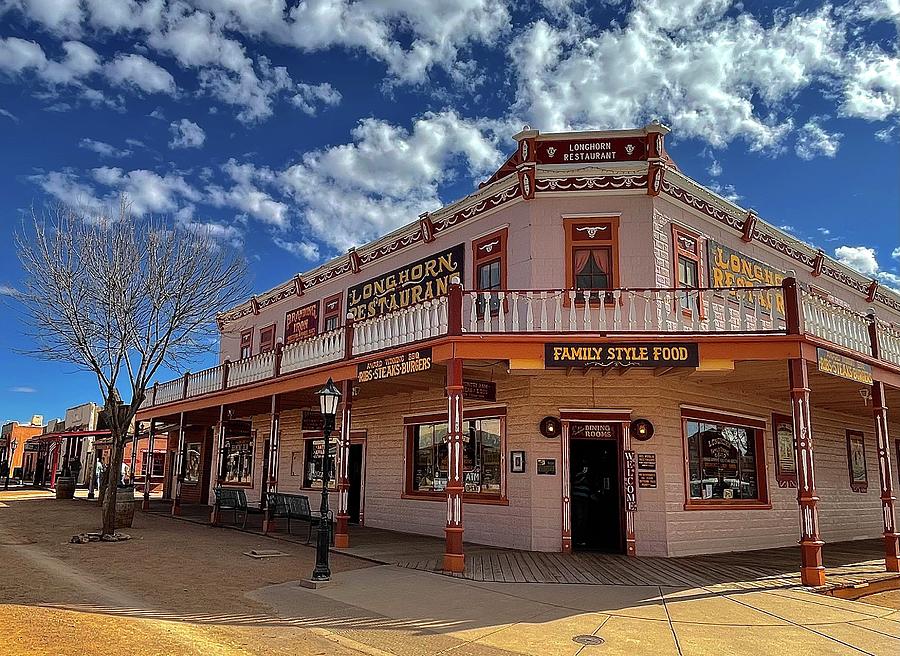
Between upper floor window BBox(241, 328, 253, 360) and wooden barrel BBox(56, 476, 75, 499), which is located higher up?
upper floor window BBox(241, 328, 253, 360)

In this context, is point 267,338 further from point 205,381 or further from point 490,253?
point 490,253

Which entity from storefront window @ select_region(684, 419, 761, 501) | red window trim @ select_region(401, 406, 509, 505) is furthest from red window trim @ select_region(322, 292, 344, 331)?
storefront window @ select_region(684, 419, 761, 501)

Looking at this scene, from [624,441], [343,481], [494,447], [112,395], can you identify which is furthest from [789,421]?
[112,395]

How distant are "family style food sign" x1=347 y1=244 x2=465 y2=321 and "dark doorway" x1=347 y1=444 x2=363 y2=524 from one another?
3621mm

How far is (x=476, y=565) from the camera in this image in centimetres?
1059

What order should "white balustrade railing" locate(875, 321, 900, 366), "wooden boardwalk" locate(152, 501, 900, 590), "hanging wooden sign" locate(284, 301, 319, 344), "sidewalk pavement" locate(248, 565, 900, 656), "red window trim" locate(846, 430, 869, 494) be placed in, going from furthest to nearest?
"hanging wooden sign" locate(284, 301, 319, 344) < "red window trim" locate(846, 430, 869, 494) < "white balustrade railing" locate(875, 321, 900, 366) < "wooden boardwalk" locate(152, 501, 900, 590) < "sidewalk pavement" locate(248, 565, 900, 656)

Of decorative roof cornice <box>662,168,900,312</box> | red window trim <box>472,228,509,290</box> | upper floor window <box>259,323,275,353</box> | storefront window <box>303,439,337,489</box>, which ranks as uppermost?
decorative roof cornice <box>662,168,900,312</box>

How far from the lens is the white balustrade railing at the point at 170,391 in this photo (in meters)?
21.1

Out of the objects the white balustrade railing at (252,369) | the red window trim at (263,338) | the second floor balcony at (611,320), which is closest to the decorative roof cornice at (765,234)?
the second floor balcony at (611,320)

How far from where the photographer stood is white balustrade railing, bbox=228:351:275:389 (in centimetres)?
1634

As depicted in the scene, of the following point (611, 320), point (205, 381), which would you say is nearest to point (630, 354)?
point (611, 320)

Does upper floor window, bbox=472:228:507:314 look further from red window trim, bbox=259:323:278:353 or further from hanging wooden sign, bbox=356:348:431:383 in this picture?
red window trim, bbox=259:323:278:353

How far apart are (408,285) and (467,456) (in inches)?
174

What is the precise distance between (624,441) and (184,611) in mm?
7839
